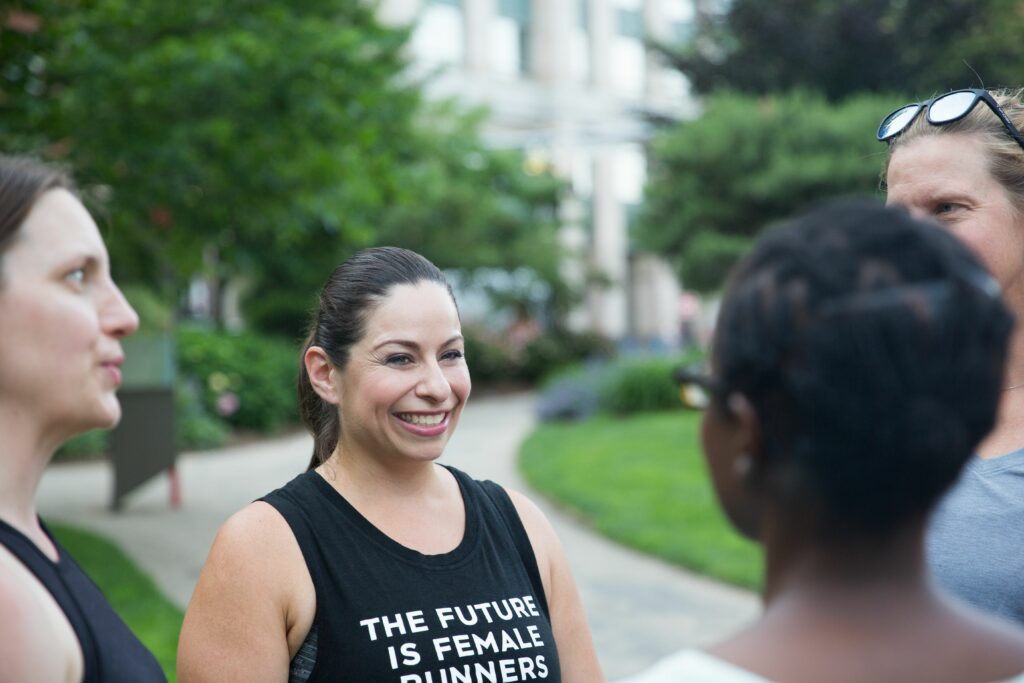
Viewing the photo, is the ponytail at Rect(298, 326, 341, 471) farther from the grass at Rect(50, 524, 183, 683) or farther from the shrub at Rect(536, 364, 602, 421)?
the shrub at Rect(536, 364, 602, 421)

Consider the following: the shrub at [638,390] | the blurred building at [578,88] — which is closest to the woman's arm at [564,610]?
the shrub at [638,390]

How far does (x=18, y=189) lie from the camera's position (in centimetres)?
159

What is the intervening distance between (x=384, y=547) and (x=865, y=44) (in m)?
20.1

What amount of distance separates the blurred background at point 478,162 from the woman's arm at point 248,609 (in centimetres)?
114

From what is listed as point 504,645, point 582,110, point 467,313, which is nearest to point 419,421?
point 504,645

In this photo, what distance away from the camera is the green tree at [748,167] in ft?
60.2

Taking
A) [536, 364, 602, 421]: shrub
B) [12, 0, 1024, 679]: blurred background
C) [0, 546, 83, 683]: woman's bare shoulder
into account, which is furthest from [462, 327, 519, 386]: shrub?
[0, 546, 83, 683]: woman's bare shoulder

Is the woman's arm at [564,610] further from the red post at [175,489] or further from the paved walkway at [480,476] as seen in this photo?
the red post at [175,489]

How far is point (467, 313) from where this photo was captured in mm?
31969

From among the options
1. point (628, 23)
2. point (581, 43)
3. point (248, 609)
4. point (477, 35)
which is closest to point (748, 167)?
point (248, 609)

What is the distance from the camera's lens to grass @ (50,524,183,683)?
6586 mm

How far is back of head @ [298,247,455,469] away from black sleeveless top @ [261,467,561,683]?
0.84 ft

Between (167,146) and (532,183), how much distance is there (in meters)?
21.5

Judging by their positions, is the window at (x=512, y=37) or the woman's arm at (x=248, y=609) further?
the window at (x=512, y=37)
